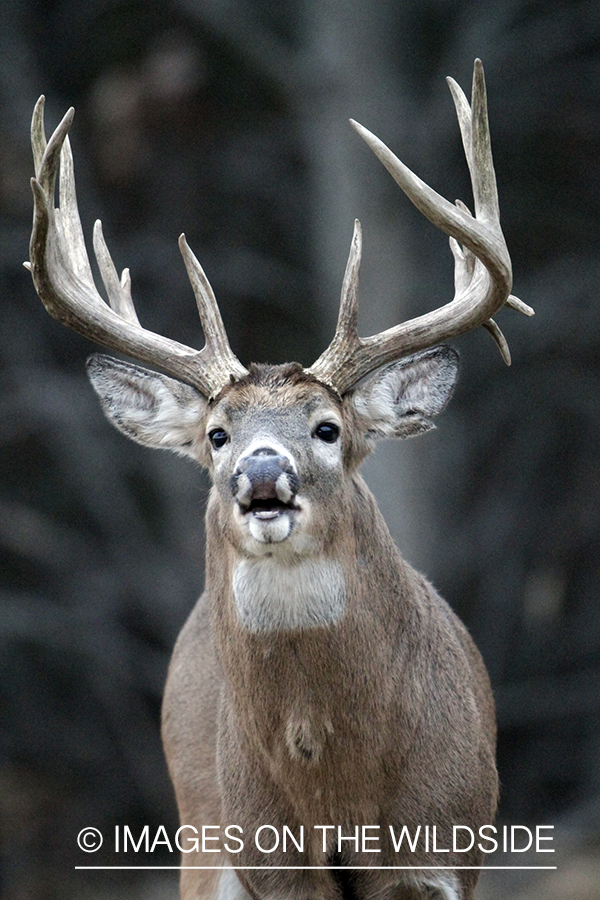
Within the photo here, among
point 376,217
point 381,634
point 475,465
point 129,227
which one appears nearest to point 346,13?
point 376,217

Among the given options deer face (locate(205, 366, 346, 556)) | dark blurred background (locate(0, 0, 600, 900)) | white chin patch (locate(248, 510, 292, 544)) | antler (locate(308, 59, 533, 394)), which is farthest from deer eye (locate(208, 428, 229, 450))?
dark blurred background (locate(0, 0, 600, 900))

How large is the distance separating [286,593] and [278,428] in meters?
0.59

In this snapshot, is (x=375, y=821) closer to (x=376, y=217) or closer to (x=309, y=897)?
(x=309, y=897)

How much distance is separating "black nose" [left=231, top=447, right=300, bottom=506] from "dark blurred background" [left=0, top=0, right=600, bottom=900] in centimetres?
784

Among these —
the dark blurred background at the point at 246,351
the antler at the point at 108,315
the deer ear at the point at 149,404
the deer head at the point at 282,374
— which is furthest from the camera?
the dark blurred background at the point at 246,351

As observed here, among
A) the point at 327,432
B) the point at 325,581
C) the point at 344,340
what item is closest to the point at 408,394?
the point at 344,340

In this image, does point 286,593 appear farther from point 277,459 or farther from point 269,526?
point 277,459

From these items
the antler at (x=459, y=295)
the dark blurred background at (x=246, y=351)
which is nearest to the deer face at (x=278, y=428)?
the antler at (x=459, y=295)

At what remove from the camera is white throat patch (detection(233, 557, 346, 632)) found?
5.58 meters

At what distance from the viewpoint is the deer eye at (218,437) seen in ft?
19.1

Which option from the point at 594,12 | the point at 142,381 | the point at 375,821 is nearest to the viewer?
the point at 375,821

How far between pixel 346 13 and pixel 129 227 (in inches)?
110

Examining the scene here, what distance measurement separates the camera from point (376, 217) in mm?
13008

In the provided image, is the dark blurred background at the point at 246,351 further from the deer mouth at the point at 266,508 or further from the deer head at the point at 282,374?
the deer mouth at the point at 266,508
